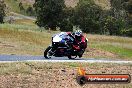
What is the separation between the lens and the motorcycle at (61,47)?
84.3ft

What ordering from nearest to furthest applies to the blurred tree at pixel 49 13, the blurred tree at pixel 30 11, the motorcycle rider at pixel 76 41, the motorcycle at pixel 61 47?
the motorcycle at pixel 61 47
the motorcycle rider at pixel 76 41
the blurred tree at pixel 49 13
the blurred tree at pixel 30 11

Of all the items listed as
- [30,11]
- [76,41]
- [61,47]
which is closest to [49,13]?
[76,41]

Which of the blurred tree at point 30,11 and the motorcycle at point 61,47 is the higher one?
the motorcycle at point 61,47

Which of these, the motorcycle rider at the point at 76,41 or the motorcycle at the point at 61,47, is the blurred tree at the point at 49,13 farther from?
the motorcycle at the point at 61,47

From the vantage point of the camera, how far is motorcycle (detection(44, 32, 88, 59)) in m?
25.7

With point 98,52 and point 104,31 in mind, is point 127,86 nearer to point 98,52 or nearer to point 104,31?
point 98,52

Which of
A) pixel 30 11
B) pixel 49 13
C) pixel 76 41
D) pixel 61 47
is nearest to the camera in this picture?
pixel 61 47

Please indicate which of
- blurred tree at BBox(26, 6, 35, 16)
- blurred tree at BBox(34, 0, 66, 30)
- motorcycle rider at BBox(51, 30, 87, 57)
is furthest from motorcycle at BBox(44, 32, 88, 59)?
blurred tree at BBox(26, 6, 35, 16)

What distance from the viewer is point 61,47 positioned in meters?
26.0

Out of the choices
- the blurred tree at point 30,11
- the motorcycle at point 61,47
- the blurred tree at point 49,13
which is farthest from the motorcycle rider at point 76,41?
the blurred tree at point 30,11

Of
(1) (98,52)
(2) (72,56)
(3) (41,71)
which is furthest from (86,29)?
(3) (41,71)

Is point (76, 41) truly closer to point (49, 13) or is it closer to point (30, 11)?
point (49, 13)

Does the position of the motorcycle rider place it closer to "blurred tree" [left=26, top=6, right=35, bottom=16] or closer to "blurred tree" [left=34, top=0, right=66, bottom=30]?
"blurred tree" [left=34, top=0, right=66, bottom=30]

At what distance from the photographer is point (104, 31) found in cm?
9606
